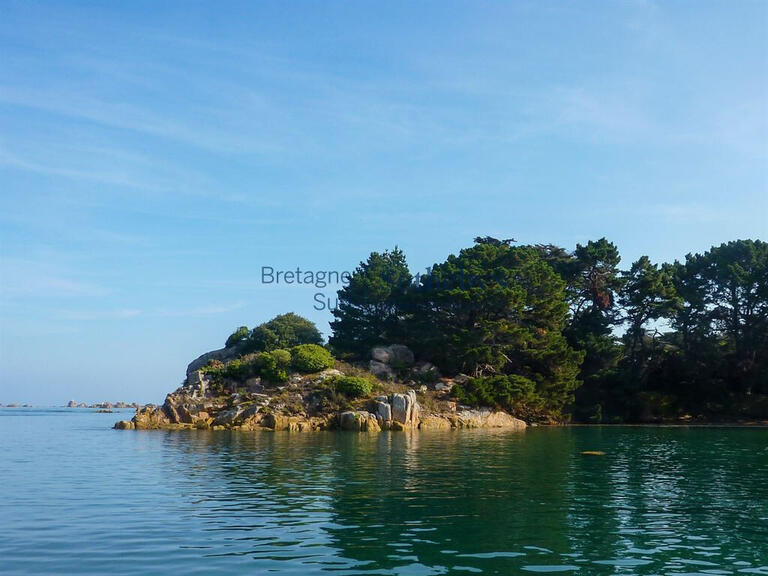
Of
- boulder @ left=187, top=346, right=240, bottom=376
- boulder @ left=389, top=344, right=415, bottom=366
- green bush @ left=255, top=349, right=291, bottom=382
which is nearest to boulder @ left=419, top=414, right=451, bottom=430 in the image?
boulder @ left=389, top=344, right=415, bottom=366

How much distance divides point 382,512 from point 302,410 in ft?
118

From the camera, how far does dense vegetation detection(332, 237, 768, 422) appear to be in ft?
199

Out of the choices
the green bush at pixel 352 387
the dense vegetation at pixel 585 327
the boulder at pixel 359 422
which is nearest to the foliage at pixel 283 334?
the dense vegetation at pixel 585 327

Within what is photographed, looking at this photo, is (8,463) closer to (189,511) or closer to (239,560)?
(189,511)

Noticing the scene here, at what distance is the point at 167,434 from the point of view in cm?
4444

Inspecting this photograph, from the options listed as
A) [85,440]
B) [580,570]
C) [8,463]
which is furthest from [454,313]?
[580,570]

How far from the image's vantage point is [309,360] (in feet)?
182

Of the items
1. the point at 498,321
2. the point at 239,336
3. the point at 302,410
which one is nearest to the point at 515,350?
the point at 498,321

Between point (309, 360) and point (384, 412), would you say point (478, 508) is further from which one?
point (309, 360)

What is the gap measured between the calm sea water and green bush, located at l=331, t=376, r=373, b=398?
20894 mm

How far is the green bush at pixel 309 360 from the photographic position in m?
55.7

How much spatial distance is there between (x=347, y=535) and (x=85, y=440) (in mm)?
32343

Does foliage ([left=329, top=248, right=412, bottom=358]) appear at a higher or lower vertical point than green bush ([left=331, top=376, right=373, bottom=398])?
higher

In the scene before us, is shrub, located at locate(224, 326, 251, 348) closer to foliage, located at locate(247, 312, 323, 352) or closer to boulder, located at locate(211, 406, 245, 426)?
foliage, located at locate(247, 312, 323, 352)
